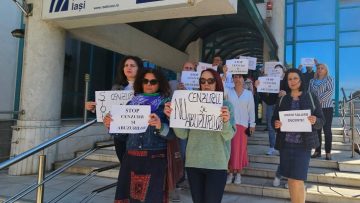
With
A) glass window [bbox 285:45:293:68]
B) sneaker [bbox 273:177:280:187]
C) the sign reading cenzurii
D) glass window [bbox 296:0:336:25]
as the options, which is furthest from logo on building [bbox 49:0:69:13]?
glass window [bbox 296:0:336:25]

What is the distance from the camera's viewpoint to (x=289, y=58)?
13.7m

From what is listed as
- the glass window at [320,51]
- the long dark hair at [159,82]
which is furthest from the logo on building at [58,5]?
the glass window at [320,51]

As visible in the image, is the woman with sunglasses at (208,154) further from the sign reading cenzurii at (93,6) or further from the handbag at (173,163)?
the sign reading cenzurii at (93,6)

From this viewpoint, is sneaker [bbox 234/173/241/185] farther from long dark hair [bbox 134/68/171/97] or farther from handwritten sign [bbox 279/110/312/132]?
long dark hair [bbox 134/68/171/97]

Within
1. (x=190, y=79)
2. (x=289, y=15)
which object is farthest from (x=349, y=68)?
(x=190, y=79)

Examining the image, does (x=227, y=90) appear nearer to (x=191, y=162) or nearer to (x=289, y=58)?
(x=191, y=162)

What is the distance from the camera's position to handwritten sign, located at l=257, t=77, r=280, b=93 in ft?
20.4

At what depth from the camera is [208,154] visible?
315 centimetres

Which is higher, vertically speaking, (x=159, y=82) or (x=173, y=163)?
(x=159, y=82)

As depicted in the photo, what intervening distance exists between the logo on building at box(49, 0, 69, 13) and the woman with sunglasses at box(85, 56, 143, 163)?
3.54 metres

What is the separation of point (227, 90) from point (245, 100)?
329mm

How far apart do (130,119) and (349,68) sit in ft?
39.0

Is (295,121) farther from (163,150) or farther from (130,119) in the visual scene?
(130,119)

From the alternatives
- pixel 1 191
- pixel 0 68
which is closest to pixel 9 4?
pixel 0 68
